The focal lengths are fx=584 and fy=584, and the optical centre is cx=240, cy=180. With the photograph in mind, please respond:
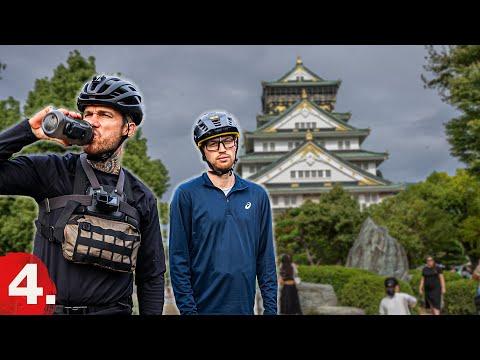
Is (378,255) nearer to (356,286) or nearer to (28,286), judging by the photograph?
(356,286)

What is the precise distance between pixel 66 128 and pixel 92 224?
33 centimetres

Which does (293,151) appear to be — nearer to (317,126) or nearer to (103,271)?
(317,126)

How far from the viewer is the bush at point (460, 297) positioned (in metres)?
9.64

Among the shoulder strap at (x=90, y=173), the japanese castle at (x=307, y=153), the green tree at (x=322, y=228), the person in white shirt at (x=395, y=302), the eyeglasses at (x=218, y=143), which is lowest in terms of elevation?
the person in white shirt at (x=395, y=302)

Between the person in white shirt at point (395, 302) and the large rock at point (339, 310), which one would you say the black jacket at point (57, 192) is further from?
the large rock at point (339, 310)

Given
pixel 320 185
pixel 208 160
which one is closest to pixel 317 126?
pixel 320 185

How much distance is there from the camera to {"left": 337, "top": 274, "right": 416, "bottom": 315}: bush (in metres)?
9.16

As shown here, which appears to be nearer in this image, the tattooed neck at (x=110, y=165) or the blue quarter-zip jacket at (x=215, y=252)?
the tattooed neck at (x=110, y=165)

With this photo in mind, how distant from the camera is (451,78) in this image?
11.6 meters

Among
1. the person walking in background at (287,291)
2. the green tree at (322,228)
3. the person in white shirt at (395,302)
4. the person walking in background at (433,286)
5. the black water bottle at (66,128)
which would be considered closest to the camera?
the black water bottle at (66,128)

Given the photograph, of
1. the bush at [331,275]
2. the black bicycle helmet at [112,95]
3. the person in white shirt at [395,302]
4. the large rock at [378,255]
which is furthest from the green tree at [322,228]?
the black bicycle helmet at [112,95]

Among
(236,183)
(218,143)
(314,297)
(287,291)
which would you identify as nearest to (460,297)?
(314,297)
